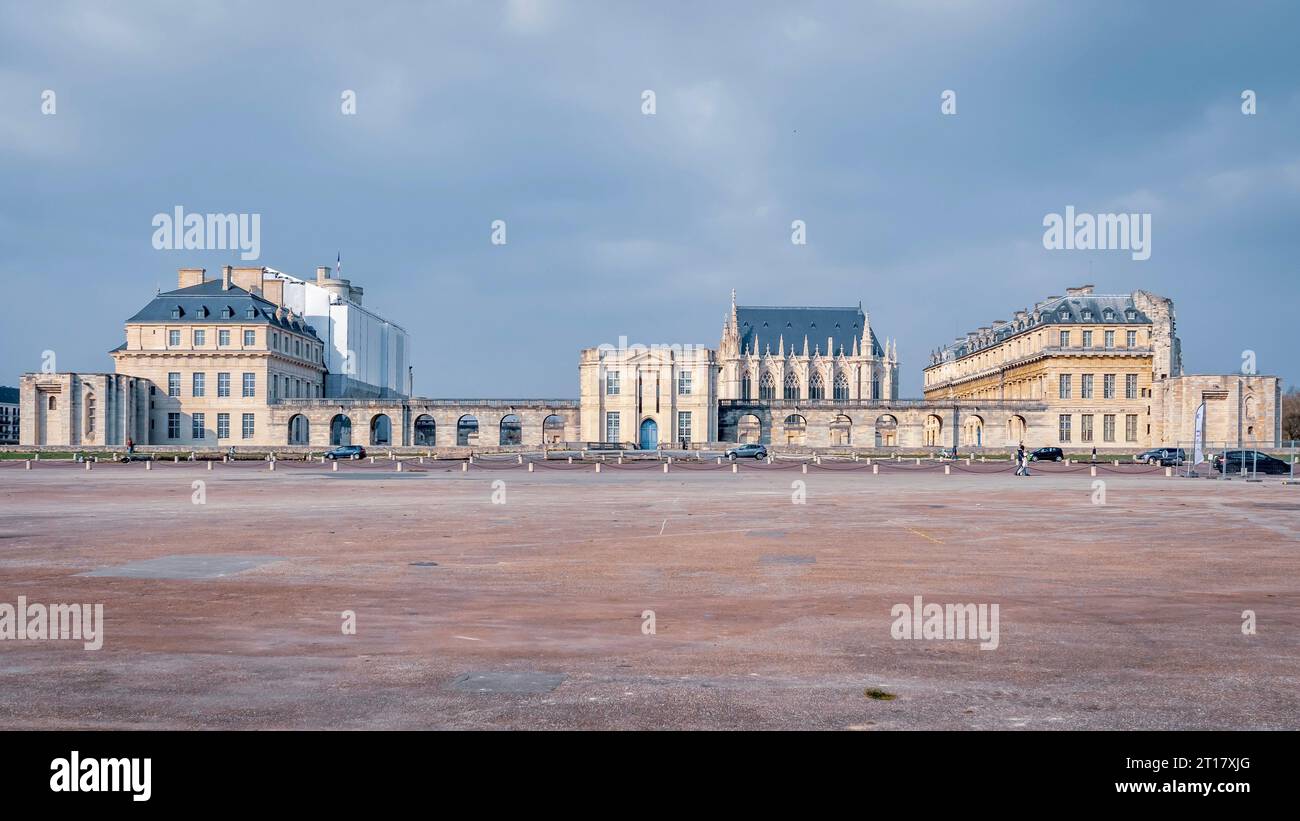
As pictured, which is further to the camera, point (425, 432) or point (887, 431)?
point (425, 432)

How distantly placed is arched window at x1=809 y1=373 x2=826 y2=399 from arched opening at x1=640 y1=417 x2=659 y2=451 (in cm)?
3890

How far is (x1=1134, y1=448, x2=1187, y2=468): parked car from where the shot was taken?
6286 cm

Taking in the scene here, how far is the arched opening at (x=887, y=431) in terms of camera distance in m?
91.6

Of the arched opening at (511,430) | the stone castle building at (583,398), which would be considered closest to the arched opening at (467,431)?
the stone castle building at (583,398)

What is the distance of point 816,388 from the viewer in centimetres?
12412

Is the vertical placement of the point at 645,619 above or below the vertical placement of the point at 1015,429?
below

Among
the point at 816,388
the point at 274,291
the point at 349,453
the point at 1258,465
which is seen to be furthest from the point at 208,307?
the point at 1258,465

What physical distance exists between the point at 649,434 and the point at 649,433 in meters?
0.15

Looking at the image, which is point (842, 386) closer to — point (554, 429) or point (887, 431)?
point (887, 431)

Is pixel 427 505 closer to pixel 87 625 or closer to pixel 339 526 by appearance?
pixel 339 526

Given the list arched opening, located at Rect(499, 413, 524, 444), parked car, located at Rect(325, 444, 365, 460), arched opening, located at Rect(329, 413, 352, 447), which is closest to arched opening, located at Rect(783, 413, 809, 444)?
arched opening, located at Rect(499, 413, 524, 444)

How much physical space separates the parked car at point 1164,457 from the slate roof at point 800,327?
55315 mm

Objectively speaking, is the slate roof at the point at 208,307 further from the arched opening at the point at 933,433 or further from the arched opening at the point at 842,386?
the arched opening at the point at 842,386
